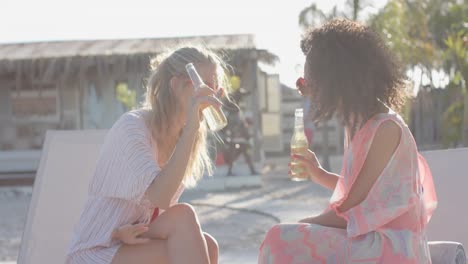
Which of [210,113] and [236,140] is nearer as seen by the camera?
[210,113]

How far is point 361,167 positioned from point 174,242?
0.71 m

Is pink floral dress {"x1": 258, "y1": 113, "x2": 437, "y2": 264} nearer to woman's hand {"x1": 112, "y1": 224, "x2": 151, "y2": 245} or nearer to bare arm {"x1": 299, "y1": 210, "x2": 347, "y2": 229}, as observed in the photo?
bare arm {"x1": 299, "y1": 210, "x2": 347, "y2": 229}

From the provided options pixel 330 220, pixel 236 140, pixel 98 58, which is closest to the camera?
pixel 330 220

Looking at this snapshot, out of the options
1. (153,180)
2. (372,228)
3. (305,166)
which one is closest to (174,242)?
(153,180)

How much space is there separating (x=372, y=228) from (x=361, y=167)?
0.19 meters

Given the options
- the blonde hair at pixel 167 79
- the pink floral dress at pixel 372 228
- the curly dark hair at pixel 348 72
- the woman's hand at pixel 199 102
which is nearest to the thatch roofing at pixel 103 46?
the blonde hair at pixel 167 79

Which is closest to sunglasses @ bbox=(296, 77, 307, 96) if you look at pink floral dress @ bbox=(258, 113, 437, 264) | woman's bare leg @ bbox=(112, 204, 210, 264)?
pink floral dress @ bbox=(258, 113, 437, 264)

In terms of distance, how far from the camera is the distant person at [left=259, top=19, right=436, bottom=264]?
2518 mm

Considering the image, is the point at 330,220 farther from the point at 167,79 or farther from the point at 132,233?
the point at 167,79

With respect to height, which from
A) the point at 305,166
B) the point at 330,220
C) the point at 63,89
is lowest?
the point at 63,89

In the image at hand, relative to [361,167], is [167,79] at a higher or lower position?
higher

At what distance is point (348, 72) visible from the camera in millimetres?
2580

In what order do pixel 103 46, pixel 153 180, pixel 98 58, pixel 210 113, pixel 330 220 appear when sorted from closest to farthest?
pixel 330 220, pixel 153 180, pixel 210 113, pixel 98 58, pixel 103 46

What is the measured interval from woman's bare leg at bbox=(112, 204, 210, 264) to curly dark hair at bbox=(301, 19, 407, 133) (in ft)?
1.91
